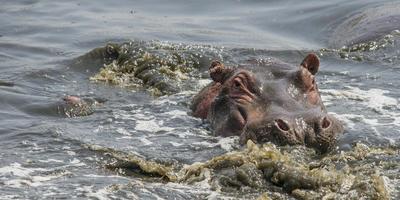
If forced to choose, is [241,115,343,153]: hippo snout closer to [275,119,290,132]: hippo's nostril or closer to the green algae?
[275,119,290,132]: hippo's nostril

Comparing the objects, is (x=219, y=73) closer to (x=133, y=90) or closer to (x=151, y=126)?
(x=151, y=126)

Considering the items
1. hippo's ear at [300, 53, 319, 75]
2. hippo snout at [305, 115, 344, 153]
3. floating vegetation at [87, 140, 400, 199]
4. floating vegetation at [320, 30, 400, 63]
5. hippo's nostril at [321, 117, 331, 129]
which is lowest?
floating vegetation at [87, 140, 400, 199]

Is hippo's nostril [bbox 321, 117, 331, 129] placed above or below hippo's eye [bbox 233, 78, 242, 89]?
below

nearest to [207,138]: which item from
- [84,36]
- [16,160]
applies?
[16,160]

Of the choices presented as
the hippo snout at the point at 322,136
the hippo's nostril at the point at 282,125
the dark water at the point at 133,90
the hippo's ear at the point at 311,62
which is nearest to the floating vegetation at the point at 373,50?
the dark water at the point at 133,90

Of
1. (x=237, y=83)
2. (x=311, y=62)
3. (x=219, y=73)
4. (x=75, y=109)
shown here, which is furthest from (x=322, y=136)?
(x=75, y=109)

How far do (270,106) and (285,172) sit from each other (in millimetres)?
1449

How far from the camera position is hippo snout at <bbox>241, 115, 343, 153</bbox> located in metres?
8.05

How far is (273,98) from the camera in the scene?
8898 mm

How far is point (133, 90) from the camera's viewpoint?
12.0 meters

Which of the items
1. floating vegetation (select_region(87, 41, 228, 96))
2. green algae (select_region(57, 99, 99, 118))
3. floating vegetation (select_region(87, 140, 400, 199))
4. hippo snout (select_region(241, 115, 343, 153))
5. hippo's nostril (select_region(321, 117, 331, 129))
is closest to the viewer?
floating vegetation (select_region(87, 140, 400, 199))

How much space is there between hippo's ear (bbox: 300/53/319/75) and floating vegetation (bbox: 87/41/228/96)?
8.15ft

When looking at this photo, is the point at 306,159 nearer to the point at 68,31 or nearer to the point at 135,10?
the point at 68,31

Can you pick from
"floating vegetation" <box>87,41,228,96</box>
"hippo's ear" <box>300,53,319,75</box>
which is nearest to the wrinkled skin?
"hippo's ear" <box>300,53,319,75</box>
